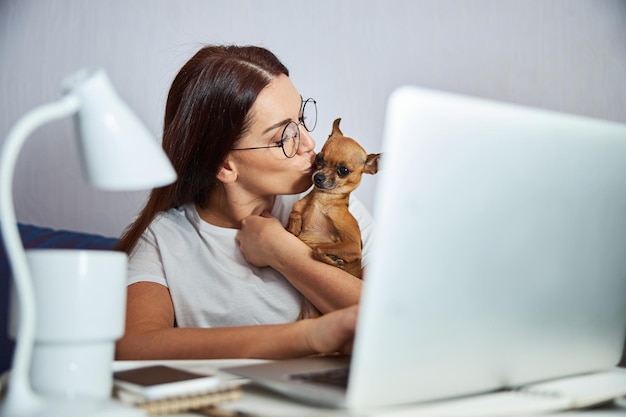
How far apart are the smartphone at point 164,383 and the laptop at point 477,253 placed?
0.25 feet

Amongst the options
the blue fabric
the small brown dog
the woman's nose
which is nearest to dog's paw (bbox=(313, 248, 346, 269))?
the small brown dog

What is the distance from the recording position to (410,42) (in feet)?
8.55

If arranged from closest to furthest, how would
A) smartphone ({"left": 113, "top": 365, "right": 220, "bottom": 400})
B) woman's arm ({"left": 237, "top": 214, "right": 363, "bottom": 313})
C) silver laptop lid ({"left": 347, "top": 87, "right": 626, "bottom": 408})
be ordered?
silver laptop lid ({"left": 347, "top": 87, "right": 626, "bottom": 408}) < smartphone ({"left": 113, "top": 365, "right": 220, "bottom": 400}) < woman's arm ({"left": 237, "top": 214, "right": 363, "bottom": 313})

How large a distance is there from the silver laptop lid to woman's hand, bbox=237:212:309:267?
83 cm

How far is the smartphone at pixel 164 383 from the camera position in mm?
858

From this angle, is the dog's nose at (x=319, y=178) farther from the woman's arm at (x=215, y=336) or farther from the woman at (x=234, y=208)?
the woman's arm at (x=215, y=336)

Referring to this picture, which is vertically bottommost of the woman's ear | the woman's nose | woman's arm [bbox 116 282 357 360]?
woman's arm [bbox 116 282 357 360]

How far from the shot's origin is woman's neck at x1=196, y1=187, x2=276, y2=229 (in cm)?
190

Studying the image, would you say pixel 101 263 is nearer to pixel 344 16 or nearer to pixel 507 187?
pixel 507 187

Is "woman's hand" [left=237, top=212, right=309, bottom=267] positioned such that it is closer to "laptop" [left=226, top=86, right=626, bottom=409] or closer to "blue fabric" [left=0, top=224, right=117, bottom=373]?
"blue fabric" [left=0, top=224, right=117, bottom=373]

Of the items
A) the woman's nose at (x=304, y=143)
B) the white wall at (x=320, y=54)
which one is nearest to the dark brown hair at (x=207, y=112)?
the woman's nose at (x=304, y=143)

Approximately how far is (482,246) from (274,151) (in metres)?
1.02

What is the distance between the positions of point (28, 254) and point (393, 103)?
18.2 inches

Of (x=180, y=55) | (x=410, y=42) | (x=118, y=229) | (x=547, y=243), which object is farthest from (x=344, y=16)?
(x=547, y=243)
